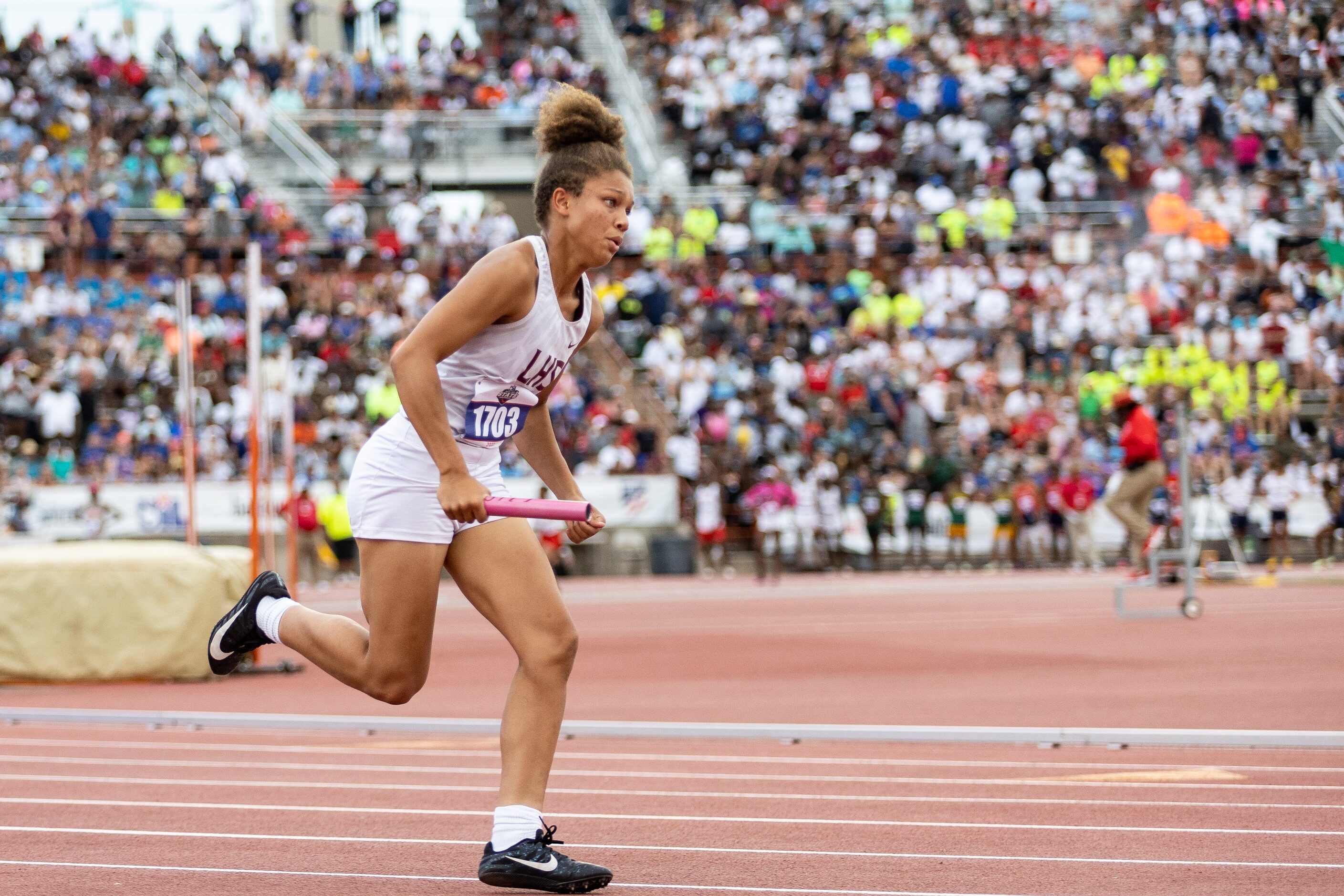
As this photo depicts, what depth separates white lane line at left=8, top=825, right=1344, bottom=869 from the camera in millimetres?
4895

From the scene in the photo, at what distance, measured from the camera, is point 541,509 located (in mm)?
4273

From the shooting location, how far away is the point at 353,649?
15.9ft

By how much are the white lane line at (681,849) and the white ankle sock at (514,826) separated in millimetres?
803

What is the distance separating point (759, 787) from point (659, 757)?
3.28ft

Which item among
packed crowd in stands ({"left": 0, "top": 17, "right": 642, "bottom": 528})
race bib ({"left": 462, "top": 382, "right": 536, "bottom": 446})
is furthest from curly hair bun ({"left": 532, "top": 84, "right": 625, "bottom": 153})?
packed crowd in stands ({"left": 0, "top": 17, "right": 642, "bottom": 528})

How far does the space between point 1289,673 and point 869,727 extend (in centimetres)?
384

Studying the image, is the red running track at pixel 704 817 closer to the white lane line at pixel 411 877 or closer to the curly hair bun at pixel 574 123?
the white lane line at pixel 411 877

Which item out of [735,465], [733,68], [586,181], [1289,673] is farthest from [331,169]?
[586,181]

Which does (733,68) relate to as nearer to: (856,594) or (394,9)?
(394,9)

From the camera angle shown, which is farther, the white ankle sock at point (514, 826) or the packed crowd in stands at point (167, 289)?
the packed crowd in stands at point (167, 289)

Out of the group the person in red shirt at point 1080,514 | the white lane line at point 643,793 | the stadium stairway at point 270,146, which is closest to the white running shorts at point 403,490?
the white lane line at point 643,793

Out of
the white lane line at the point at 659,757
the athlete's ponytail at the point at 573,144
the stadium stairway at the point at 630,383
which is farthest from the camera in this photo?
the stadium stairway at the point at 630,383

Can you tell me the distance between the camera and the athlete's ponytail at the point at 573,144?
4742 millimetres

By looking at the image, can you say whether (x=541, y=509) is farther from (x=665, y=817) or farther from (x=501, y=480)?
(x=665, y=817)
